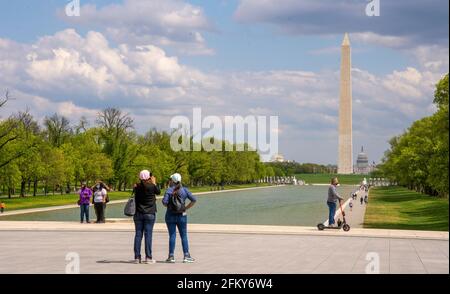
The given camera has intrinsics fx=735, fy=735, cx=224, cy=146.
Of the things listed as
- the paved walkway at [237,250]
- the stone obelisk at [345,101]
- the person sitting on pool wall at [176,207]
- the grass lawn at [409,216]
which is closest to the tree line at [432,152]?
the grass lawn at [409,216]

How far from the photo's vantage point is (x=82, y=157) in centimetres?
8644

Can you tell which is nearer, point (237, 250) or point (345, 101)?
point (237, 250)

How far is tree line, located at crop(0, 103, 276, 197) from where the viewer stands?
211ft

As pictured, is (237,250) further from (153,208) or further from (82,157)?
(82,157)

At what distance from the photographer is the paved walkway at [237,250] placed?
14273mm

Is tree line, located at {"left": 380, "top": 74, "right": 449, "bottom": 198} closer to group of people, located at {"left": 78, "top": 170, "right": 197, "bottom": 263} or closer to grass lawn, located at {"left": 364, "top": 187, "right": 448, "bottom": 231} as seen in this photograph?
grass lawn, located at {"left": 364, "top": 187, "right": 448, "bottom": 231}

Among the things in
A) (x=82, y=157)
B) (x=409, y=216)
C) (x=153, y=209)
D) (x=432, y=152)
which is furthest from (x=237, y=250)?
(x=82, y=157)

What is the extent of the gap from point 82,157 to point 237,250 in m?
70.6

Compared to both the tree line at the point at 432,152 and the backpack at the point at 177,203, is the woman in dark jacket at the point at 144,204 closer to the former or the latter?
the backpack at the point at 177,203

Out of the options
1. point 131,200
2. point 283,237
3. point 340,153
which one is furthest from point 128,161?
point 131,200

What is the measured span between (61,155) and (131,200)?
201 feet

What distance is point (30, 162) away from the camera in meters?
69.0
